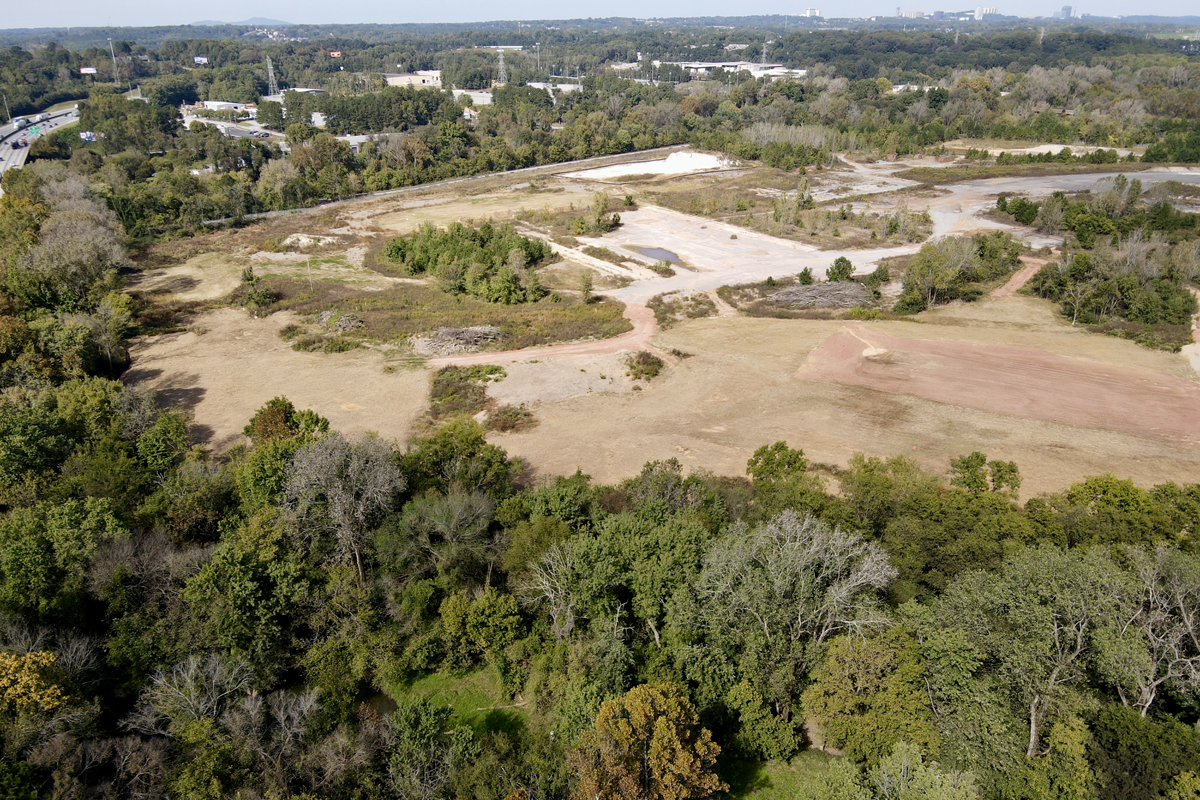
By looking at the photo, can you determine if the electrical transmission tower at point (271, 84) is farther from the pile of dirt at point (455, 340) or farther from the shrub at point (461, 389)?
the shrub at point (461, 389)

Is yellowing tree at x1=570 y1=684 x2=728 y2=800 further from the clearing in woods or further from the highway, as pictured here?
the highway

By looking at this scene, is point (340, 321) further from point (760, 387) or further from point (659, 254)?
point (659, 254)

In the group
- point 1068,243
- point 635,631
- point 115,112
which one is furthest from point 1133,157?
point 115,112

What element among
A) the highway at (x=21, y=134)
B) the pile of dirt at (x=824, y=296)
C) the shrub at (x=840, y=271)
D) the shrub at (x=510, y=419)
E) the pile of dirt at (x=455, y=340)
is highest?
the highway at (x=21, y=134)

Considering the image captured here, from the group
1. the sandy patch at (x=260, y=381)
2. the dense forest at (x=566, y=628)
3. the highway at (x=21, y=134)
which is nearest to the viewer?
the dense forest at (x=566, y=628)

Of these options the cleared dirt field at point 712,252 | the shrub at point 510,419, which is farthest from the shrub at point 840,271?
the shrub at point 510,419

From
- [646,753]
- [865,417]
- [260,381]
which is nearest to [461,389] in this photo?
[260,381]

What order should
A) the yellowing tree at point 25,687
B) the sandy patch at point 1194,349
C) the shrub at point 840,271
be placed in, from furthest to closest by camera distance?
the shrub at point 840,271, the sandy patch at point 1194,349, the yellowing tree at point 25,687
